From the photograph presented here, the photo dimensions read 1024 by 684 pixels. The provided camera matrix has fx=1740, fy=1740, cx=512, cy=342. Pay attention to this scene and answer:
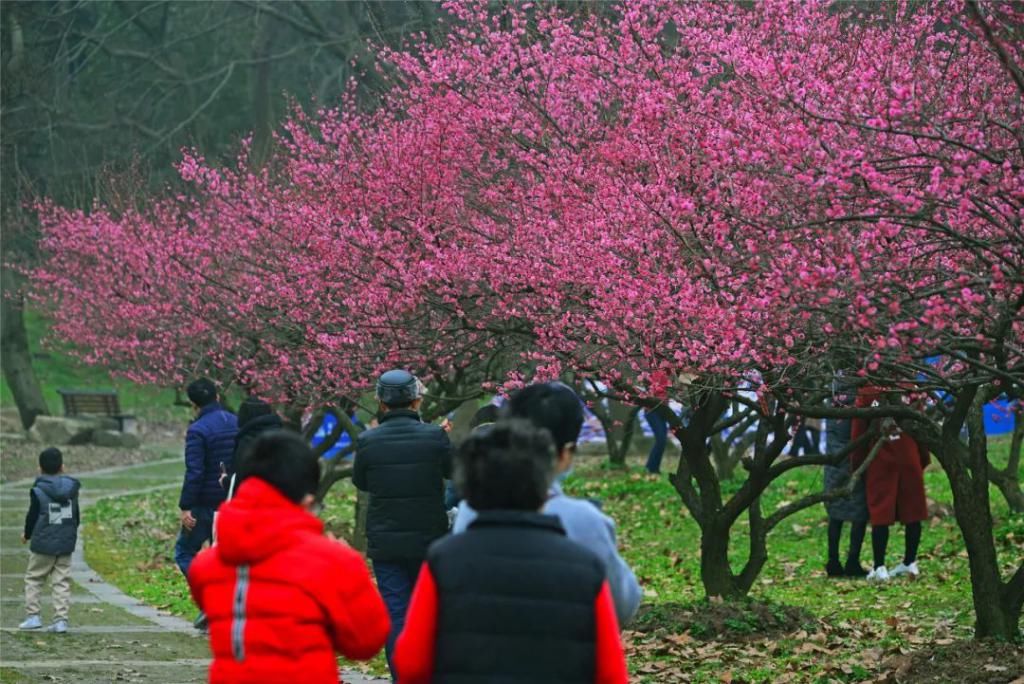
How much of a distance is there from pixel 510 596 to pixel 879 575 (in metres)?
9.65

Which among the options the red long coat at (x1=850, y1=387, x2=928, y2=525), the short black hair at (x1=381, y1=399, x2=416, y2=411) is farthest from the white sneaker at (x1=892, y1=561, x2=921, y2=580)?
the short black hair at (x1=381, y1=399, x2=416, y2=411)

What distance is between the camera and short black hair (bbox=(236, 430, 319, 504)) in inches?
186

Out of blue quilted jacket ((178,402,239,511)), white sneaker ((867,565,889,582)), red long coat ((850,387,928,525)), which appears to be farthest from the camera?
white sneaker ((867,565,889,582))

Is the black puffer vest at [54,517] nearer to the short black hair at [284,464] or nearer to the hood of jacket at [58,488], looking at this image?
the hood of jacket at [58,488]

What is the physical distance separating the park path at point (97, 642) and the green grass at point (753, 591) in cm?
37

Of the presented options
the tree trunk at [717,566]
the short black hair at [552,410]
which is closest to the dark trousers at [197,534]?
the tree trunk at [717,566]

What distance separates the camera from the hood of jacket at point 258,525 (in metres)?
4.61

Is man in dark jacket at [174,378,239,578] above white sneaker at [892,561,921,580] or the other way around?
above

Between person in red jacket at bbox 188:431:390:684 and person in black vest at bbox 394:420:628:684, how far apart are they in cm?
36

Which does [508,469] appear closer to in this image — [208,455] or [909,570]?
[208,455]

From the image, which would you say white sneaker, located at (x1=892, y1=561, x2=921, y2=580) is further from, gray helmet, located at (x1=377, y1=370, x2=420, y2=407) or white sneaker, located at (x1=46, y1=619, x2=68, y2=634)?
gray helmet, located at (x1=377, y1=370, x2=420, y2=407)

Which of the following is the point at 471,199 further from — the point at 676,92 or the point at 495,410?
the point at 495,410

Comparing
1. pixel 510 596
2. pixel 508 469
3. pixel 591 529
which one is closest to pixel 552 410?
pixel 591 529

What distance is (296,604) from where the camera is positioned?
457 cm
